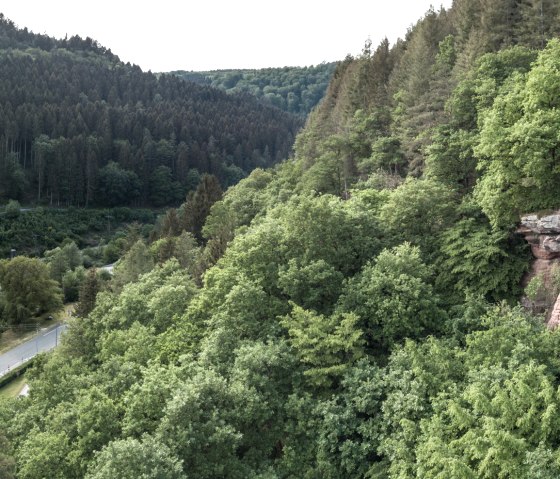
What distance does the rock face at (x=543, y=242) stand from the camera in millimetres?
26719

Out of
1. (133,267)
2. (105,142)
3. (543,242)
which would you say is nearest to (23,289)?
(133,267)

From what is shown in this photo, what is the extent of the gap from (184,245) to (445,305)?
35186 mm

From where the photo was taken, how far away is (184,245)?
58.0 meters

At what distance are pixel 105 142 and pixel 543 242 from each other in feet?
435

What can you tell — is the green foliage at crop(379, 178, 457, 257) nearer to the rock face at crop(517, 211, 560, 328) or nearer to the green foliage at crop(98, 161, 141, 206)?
the rock face at crop(517, 211, 560, 328)

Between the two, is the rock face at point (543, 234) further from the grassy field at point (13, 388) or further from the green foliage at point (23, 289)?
the green foliage at point (23, 289)

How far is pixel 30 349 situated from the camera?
60.6m

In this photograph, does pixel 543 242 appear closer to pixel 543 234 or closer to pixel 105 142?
pixel 543 234

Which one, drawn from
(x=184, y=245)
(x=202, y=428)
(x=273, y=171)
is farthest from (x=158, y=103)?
(x=202, y=428)

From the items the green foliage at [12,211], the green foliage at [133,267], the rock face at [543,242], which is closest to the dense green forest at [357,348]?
the rock face at [543,242]

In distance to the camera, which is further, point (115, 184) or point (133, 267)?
point (115, 184)

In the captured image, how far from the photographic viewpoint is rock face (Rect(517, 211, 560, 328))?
2672cm

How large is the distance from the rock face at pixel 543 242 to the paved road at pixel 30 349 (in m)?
48.5

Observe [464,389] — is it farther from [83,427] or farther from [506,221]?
[83,427]
